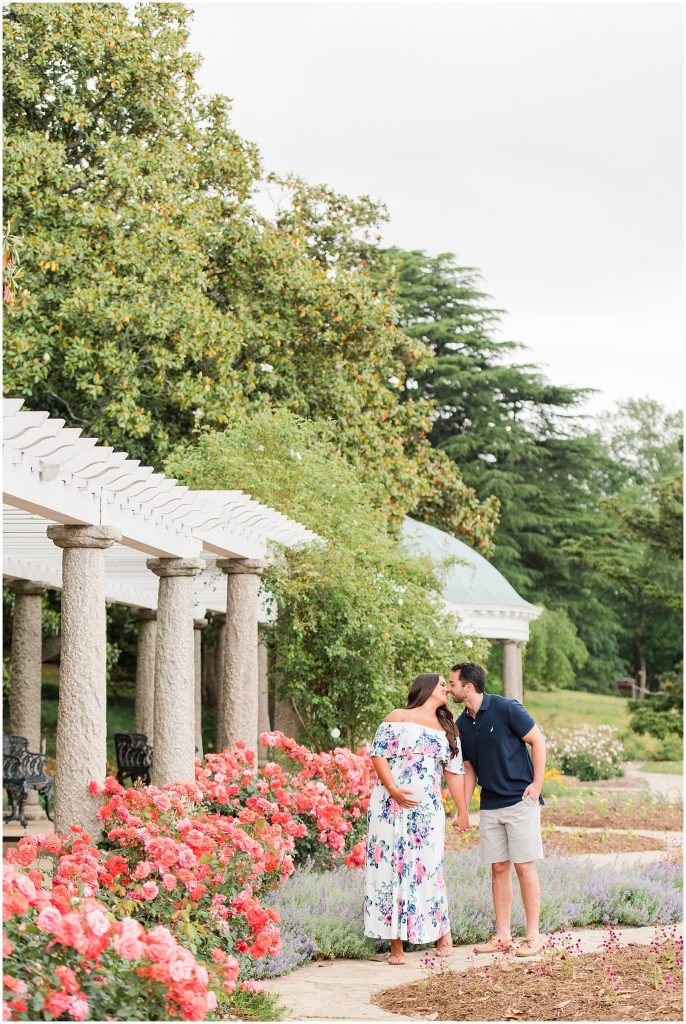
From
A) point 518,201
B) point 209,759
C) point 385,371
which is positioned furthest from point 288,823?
point 518,201

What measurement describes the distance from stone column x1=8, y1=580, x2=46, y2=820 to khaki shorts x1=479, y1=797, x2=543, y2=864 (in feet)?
26.0

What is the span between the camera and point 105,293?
57.0 feet

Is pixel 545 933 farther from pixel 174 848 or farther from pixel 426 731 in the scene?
pixel 174 848

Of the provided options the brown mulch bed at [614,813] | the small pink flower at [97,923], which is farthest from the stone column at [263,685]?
the small pink flower at [97,923]

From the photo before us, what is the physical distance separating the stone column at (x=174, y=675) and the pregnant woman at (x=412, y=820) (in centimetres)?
287

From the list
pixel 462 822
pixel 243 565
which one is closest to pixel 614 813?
pixel 243 565

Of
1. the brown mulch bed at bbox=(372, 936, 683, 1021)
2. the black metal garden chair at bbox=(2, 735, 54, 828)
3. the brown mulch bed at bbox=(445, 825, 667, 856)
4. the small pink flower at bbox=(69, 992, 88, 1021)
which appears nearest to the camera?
the small pink flower at bbox=(69, 992, 88, 1021)

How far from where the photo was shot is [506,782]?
7199 millimetres

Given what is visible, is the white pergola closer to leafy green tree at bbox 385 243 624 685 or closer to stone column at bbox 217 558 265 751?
stone column at bbox 217 558 265 751

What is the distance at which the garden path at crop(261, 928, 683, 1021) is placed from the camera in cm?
605

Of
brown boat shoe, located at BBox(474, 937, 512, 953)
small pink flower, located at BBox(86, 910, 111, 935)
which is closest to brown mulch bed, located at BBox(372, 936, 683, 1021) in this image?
brown boat shoe, located at BBox(474, 937, 512, 953)

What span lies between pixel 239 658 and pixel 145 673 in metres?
6.36

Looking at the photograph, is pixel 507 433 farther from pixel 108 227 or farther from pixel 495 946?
pixel 495 946

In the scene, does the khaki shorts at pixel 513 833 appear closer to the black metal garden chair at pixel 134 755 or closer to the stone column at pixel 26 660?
the black metal garden chair at pixel 134 755
